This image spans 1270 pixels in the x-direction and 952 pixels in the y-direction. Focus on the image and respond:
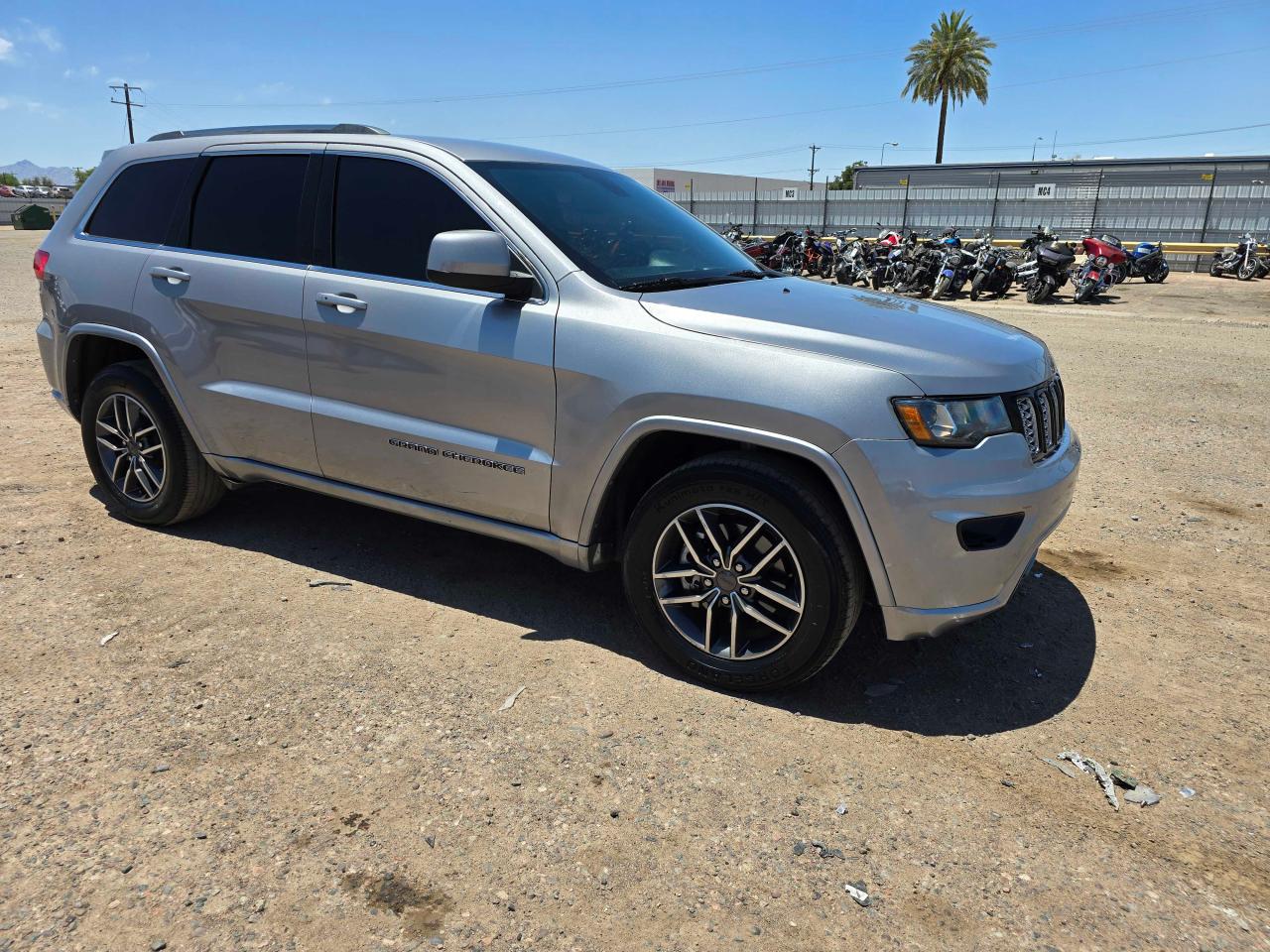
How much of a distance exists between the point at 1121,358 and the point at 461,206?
30.8 ft

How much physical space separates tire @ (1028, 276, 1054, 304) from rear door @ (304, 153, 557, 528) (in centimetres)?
1658

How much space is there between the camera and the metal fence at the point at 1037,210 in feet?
86.8

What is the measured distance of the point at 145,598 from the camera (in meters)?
3.94

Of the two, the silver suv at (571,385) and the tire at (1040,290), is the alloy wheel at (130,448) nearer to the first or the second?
the silver suv at (571,385)

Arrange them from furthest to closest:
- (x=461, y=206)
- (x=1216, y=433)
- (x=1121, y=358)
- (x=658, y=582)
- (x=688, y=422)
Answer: (x=1121, y=358) < (x=1216, y=433) < (x=461, y=206) < (x=658, y=582) < (x=688, y=422)

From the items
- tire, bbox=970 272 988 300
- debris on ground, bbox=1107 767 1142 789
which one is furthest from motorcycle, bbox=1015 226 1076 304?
debris on ground, bbox=1107 767 1142 789

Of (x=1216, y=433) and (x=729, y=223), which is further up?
(x=729, y=223)

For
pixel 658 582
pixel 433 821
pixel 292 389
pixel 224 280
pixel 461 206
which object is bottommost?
pixel 433 821

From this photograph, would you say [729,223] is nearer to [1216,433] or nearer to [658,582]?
[1216,433]

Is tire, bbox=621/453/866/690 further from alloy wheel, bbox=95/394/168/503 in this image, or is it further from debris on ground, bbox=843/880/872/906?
alloy wheel, bbox=95/394/168/503

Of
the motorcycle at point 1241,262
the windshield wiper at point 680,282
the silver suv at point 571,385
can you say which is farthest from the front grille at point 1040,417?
the motorcycle at point 1241,262

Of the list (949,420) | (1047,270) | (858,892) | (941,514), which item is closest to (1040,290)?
(1047,270)

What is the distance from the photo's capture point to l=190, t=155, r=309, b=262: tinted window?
4.00 metres

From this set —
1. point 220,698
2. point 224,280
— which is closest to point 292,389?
point 224,280
